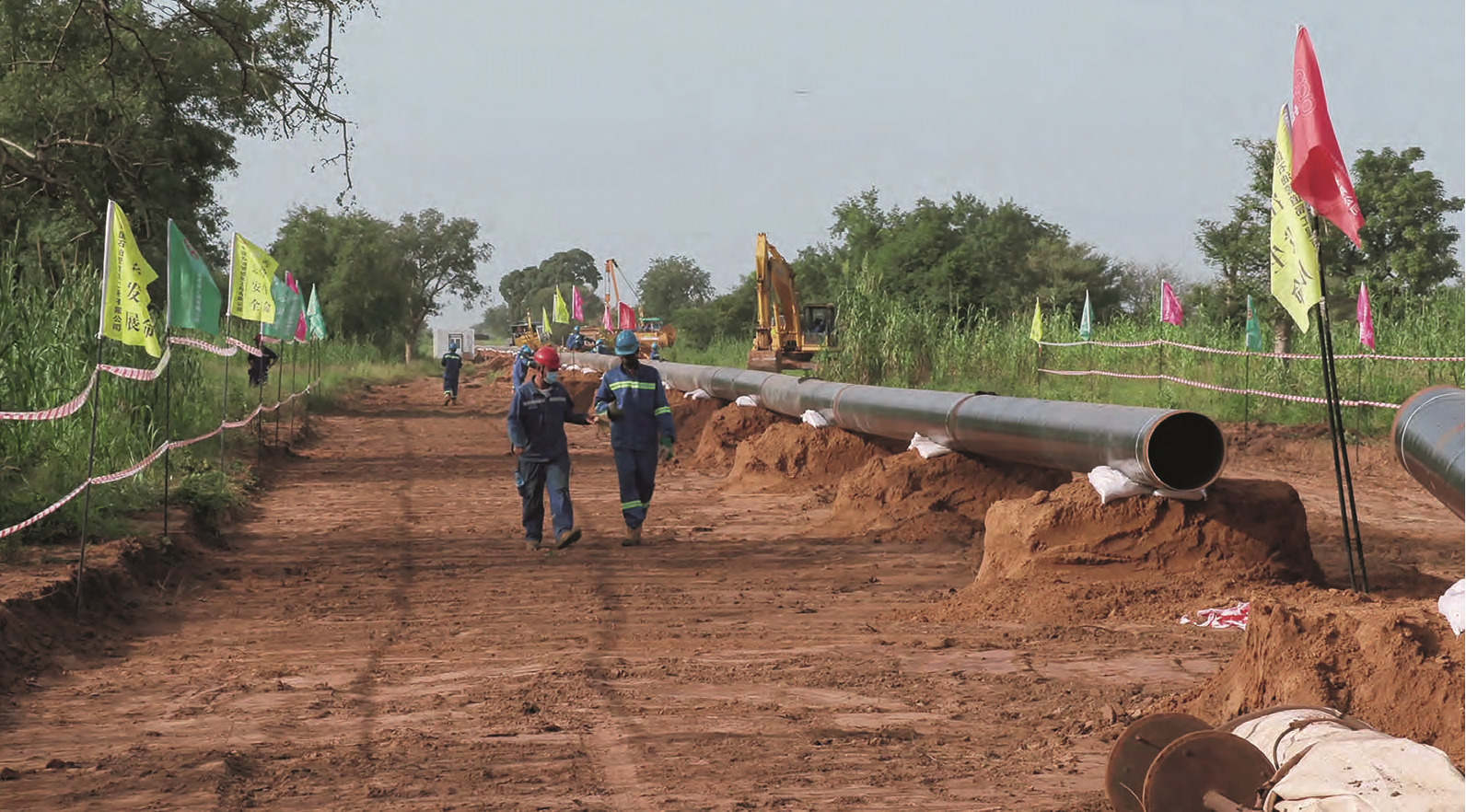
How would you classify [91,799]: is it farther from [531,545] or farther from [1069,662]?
A: [531,545]

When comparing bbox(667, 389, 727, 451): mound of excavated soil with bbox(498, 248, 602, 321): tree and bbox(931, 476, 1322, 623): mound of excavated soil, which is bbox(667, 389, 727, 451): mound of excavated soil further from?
bbox(498, 248, 602, 321): tree

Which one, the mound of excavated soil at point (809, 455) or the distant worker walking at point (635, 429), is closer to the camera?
the distant worker walking at point (635, 429)

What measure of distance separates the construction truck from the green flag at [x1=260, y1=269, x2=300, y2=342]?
28.5 feet

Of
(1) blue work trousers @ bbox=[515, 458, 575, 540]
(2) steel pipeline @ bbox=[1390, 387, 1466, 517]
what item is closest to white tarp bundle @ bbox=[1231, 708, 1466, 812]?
(2) steel pipeline @ bbox=[1390, 387, 1466, 517]

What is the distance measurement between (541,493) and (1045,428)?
3.97m

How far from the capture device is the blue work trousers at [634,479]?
12117mm

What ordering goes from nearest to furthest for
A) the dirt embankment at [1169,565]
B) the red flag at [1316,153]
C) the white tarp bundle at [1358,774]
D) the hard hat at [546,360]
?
the white tarp bundle at [1358,774]
the dirt embankment at [1169,565]
the red flag at [1316,153]
the hard hat at [546,360]

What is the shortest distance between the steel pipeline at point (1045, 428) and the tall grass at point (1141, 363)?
7301mm

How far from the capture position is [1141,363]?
85.8 feet

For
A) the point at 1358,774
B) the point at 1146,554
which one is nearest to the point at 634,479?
the point at 1146,554

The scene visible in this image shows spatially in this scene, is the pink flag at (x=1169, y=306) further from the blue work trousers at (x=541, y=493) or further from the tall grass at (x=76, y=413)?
the blue work trousers at (x=541, y=493)

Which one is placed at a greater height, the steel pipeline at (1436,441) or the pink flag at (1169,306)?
the pink flag at (1169,306)

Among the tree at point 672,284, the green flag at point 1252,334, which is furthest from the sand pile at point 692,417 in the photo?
the tree at point 672,284

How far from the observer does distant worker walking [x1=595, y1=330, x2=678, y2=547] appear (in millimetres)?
12125
